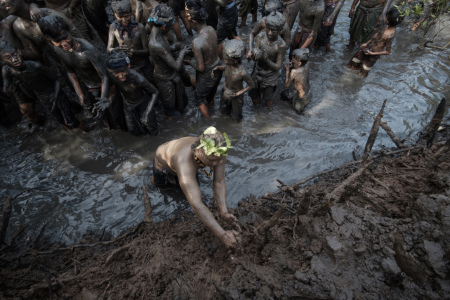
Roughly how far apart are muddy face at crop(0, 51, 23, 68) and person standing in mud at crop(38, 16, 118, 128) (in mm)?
508

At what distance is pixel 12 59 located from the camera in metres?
3.64

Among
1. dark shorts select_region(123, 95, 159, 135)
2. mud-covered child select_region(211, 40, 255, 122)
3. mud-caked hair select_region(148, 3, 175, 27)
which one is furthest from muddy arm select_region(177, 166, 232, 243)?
mud-caked hair select_region(148, 3, 175, 27)

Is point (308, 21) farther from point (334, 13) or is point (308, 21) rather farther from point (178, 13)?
point (178, 13)

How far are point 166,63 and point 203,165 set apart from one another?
234 cm

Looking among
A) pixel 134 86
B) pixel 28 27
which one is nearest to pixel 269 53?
pixel 134 86

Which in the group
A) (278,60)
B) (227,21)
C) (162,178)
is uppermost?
(227,21)

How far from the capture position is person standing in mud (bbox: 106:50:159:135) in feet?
11.9

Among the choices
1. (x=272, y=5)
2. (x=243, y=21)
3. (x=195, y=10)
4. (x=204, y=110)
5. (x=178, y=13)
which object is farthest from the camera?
(x=243, y=21)

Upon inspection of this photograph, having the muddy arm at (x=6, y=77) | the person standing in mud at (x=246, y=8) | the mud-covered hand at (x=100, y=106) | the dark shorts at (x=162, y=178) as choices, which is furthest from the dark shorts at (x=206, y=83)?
the person standing in mud at (x=246, y=8)

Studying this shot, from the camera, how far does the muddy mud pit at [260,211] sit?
237 centimetres

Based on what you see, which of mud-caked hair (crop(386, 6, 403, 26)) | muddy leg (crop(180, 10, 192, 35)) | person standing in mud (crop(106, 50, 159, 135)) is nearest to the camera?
person standing in mud (crop(106, 50, 159, 135))

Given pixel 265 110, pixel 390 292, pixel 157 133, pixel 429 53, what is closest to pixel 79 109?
pixel 157 133

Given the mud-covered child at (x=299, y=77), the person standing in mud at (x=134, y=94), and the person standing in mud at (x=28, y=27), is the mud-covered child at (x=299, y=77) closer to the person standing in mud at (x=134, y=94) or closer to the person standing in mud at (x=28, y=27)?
the person standing in mud at (x=134, y=94)

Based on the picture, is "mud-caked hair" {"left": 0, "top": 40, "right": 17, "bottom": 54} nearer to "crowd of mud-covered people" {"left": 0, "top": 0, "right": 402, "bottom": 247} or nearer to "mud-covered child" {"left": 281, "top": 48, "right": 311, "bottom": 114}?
"crowd of mud-covered people" {"left": 0, "top": 0, "right": 402, "bottom": 247}
